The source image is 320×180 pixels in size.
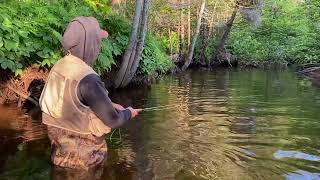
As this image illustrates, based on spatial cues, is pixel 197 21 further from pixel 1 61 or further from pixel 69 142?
pixel 69 142

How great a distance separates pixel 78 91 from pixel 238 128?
187 inches

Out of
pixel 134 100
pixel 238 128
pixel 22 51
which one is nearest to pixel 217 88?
→ pixel 134 100

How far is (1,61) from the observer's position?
780cm

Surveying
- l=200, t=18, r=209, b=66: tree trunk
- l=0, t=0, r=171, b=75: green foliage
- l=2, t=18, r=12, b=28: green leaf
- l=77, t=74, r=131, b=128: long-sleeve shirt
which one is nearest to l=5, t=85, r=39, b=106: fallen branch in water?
l=0, t=0, r=171, b=75: green foliage

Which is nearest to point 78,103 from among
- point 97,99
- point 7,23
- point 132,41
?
point 97,99

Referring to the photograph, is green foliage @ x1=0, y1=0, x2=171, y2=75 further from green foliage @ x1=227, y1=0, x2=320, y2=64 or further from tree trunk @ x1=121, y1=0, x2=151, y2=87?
green foliage @ x1=227, y1=0, x2=320, y2=64

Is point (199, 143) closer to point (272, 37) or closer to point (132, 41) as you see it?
point (132, 41)

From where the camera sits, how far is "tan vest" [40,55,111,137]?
3.76 meters

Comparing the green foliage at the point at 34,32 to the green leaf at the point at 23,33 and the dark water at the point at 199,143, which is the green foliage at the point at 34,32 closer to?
the green leaf at the point at 23,33

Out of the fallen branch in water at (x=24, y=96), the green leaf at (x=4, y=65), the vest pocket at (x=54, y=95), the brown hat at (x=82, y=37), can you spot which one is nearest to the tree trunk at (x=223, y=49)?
the fallen branch in water at (x=24, y=96)

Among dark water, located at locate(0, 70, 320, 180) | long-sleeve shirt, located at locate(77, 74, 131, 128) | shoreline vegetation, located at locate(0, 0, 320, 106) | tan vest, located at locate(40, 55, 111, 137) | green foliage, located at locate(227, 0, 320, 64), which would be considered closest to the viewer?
long-sleeve shirt, located at locate(77, 74, 131, 128)

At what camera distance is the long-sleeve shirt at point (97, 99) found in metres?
3.66

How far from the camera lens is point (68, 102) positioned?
381cm

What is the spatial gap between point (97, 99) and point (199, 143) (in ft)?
10.7
